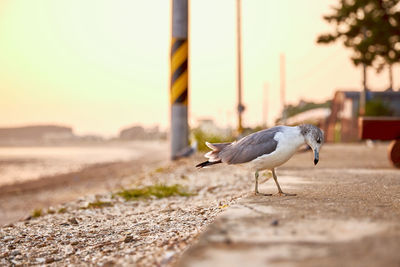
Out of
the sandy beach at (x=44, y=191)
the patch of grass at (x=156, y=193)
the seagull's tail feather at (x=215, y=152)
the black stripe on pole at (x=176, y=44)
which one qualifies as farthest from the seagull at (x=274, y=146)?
the black stripe on pole at (x=176, y=44)

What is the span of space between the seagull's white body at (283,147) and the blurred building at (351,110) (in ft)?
94.6

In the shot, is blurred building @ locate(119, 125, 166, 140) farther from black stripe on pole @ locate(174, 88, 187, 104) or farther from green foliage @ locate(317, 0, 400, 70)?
black stripe on pole @ locate(174, 88, 187, 104)

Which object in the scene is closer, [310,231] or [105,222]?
[310,231]

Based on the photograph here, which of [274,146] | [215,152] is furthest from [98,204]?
[274,146]

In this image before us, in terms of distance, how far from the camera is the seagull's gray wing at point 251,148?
4.41 meters

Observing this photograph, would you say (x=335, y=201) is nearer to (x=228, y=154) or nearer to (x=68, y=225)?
(x=228, y=154)

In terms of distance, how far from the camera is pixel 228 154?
4598 mm

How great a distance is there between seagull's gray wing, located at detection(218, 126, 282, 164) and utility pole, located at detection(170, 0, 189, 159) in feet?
26.5

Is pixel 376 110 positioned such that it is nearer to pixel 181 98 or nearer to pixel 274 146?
pixel 181 98

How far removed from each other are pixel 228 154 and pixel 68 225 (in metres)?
2.20

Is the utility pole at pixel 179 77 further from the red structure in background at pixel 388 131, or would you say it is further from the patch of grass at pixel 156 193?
the patch of grass at pixel 156 193

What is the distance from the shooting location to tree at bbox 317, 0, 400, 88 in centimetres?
2406

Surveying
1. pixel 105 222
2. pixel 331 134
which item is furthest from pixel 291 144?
pixel 331 134

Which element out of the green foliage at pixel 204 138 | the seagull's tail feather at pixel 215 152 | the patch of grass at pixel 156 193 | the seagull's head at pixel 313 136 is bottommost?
the patch of grass at pixel 156 193
